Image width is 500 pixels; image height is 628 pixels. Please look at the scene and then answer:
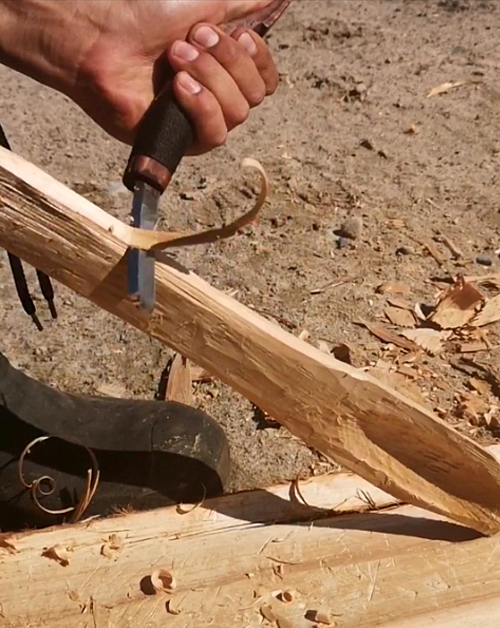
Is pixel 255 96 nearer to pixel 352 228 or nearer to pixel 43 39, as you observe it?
pixel 43 39

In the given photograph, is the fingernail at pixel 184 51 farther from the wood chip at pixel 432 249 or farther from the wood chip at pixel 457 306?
the wood chip at pixel 432 249

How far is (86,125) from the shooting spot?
2.81m

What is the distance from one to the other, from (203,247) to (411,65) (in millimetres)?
1259

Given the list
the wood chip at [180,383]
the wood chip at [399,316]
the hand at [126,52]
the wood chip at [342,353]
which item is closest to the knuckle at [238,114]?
the hand at [126,52]

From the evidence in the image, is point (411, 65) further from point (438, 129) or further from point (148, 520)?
point (148, 520)

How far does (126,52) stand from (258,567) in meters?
0.72

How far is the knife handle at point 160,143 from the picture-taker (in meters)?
0.96

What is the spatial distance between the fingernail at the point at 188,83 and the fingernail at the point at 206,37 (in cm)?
7

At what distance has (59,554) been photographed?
1.17 metres

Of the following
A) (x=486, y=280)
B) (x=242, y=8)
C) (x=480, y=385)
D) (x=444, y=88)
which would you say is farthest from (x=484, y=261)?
(x=242, y=8)

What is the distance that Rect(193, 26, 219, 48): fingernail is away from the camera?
1.12 metres

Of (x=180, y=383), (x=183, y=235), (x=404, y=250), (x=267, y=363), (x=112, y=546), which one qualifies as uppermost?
(x=183, y=235)

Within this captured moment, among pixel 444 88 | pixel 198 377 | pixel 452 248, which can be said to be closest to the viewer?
pixel 198 377

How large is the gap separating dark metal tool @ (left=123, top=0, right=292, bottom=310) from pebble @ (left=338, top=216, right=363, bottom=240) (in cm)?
126
